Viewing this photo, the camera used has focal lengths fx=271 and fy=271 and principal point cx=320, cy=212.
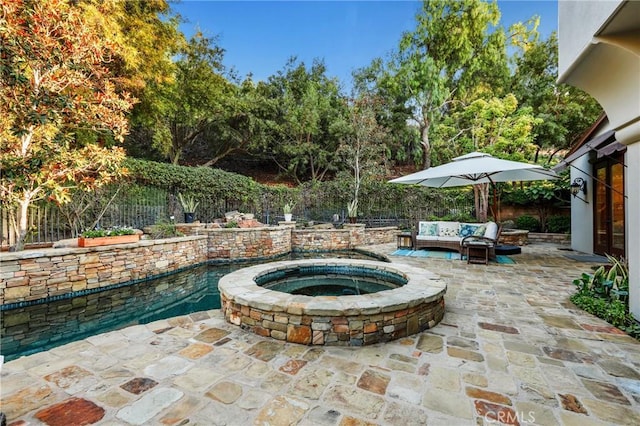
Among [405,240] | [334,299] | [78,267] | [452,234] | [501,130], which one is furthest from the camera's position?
[501,130]

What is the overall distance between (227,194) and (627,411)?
11.1m

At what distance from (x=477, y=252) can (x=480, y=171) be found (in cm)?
188

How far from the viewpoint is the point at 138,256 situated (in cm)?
→ 580

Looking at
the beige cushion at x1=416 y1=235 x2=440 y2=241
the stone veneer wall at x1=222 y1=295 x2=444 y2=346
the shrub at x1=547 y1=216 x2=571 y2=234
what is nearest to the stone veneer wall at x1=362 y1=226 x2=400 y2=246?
the beige cushion at x1=416 y1=235 x2=440 y2=241

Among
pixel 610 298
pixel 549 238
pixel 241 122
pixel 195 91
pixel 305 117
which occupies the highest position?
pixel 195 91

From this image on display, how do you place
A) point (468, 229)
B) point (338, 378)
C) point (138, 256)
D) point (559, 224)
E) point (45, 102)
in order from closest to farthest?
point (338, 378) < point (45, 102) < point (138, 256) < point (468, 229) < point (559, 224)

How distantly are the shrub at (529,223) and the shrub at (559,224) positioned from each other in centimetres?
36

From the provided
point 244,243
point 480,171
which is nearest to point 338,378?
point 480,171

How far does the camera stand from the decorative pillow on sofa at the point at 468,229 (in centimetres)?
690

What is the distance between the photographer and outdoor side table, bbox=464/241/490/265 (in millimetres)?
5926

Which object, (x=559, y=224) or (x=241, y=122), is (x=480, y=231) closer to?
(x=559, y=224)

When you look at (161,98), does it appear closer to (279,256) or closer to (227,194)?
(227,194)

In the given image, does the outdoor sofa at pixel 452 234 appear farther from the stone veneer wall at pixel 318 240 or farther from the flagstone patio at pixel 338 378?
the flagstone patio at pixel 338 378

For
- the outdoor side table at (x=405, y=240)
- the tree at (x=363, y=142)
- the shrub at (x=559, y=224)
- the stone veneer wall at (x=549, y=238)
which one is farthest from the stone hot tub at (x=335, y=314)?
the shrub at (x=559, y=224)
